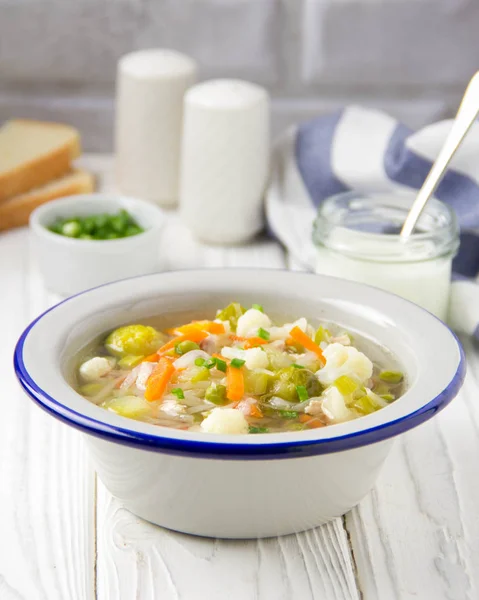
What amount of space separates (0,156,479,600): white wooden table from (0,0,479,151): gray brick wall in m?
1.71

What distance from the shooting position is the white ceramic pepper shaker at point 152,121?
2523mm

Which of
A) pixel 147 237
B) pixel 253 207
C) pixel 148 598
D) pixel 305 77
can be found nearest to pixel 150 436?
pixel 148 598

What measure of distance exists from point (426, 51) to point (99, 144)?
1.07 m

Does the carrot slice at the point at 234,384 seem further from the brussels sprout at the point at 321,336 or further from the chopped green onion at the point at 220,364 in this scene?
the brussels sprout at the point at 321,336

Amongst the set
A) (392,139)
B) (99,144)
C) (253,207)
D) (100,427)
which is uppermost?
(100,427)

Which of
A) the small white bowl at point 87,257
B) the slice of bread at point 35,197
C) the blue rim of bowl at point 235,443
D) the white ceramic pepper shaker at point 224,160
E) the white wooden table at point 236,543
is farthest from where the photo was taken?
the slice of bread at point 35,197

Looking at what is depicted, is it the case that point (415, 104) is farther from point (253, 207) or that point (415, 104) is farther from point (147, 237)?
point (147, 237)

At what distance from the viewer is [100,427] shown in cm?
110

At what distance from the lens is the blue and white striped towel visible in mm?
2123

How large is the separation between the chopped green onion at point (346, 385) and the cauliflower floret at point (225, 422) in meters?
0.15

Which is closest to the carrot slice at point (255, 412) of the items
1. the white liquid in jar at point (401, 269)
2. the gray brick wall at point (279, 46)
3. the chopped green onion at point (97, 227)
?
the white liquid in jar at point (401, 269)

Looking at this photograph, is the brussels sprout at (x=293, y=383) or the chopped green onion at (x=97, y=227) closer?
the brussels sprout at (x=293, y=383)

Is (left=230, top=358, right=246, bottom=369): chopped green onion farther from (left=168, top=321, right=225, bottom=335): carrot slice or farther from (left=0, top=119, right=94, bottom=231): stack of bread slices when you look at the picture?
(left=0, top=119, right=94, bottom=231): stack of bread slices

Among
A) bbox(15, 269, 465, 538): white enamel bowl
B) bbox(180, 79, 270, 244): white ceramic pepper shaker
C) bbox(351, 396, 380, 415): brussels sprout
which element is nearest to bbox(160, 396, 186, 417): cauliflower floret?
bbox(15, 269, 465, 538): white enamel bowl
